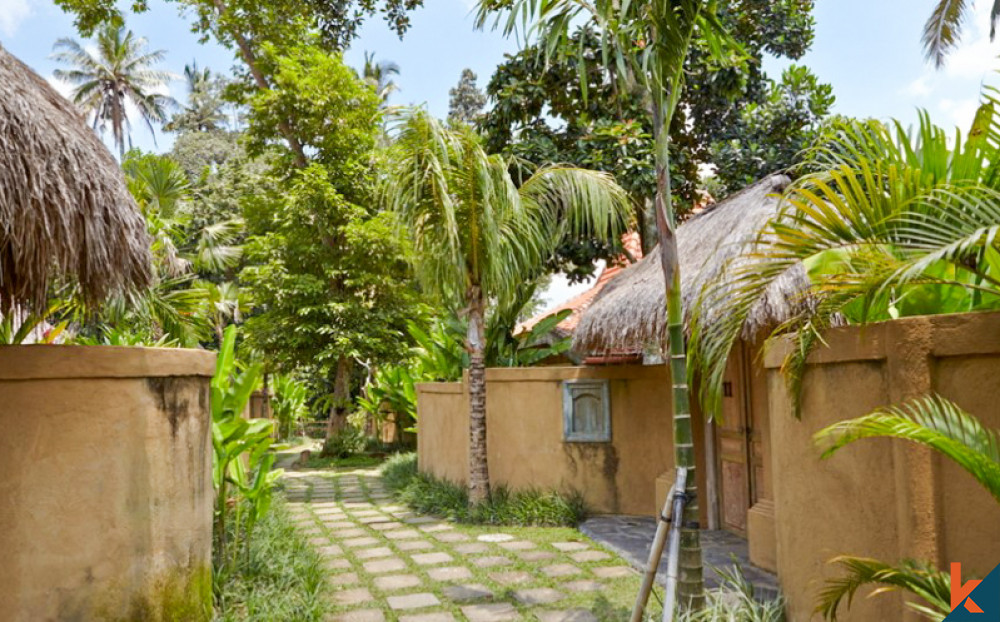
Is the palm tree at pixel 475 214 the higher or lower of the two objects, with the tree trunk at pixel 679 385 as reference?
higher

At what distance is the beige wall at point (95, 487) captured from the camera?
145 inches

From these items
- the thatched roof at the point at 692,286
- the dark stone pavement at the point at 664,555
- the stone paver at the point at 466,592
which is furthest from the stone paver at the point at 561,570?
the thatched roof at the point at 692,286

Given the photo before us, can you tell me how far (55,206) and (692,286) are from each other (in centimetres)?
447

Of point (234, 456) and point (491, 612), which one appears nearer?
point (491, 612)

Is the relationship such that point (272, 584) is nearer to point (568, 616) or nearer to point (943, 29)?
point (568, 616)

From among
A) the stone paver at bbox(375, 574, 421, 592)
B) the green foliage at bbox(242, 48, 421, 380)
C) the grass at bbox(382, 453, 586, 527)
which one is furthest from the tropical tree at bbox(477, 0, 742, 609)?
the green foliage at bbox(242, 48, 421, 380)

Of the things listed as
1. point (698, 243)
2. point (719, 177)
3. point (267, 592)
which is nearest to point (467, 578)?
point (267, 592)

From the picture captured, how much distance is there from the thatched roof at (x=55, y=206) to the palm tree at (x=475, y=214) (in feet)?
11.4

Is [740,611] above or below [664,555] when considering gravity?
above

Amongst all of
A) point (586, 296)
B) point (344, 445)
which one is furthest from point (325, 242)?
point (586, 296)

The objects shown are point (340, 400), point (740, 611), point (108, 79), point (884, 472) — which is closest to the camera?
point (884, 472)

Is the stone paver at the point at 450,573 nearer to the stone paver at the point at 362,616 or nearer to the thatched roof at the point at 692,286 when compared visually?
the stone paver at the point at 362,616

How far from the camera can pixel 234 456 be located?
524cm

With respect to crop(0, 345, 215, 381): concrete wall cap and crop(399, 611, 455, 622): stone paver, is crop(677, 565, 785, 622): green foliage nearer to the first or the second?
crop(399, 611, 455, 622): stone paver
